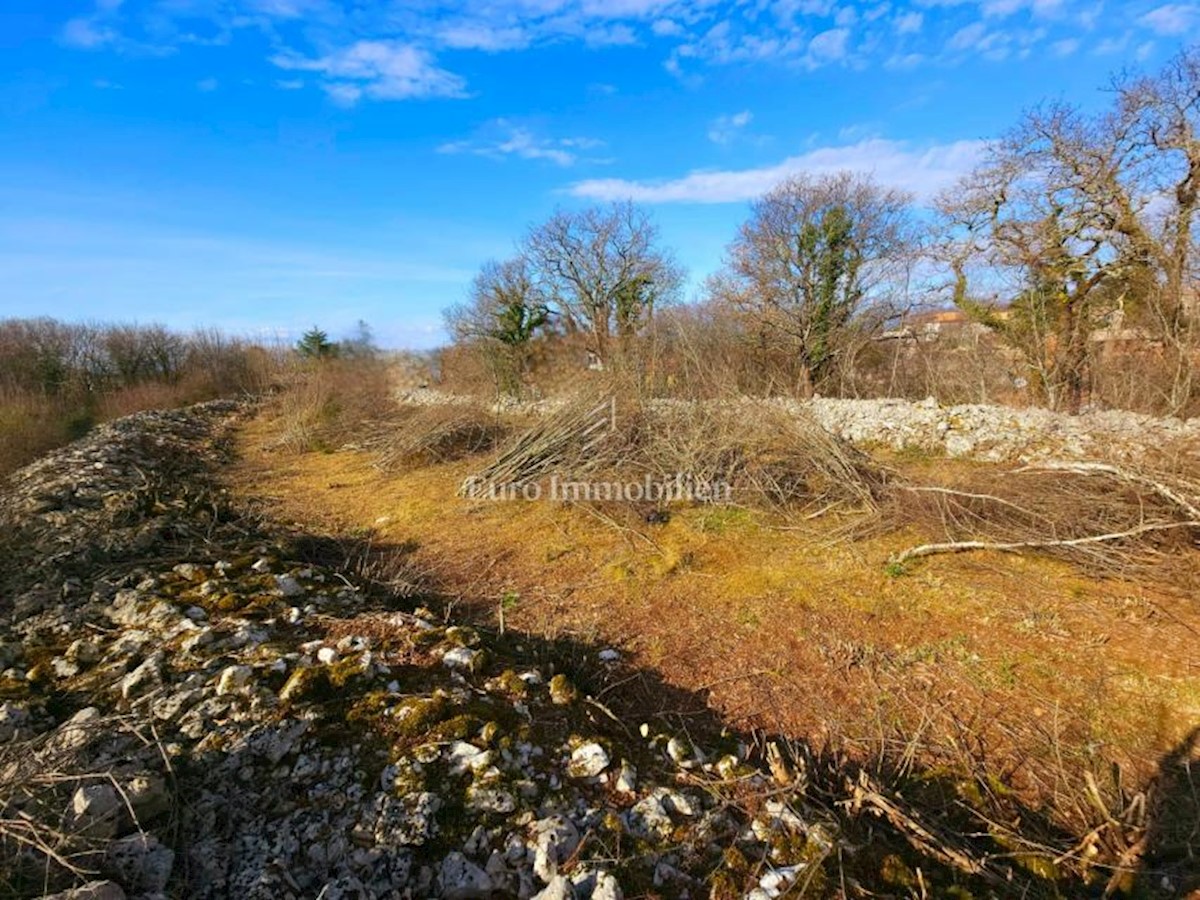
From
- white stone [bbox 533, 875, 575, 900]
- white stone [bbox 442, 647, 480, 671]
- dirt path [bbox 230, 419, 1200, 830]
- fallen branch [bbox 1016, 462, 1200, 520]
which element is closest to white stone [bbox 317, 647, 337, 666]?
white stone [bbox 442, 647, 480, 671]

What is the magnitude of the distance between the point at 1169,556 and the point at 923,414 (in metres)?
5.32

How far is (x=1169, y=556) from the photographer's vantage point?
3.85 meters

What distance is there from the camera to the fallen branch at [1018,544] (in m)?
3.87

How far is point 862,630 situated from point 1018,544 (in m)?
1.77

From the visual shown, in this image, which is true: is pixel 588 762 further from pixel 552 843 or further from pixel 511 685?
pixel 511 685

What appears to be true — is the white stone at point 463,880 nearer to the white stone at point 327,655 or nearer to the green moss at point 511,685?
the green moss at point 511,685

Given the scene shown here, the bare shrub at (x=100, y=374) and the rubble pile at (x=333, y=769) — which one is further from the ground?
the bare shrub at (x=100, y=374)

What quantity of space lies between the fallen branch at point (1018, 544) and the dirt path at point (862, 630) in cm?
13

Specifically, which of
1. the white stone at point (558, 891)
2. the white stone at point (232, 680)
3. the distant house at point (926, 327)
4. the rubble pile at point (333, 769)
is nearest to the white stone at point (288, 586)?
the rubble pile at point (333, 769)

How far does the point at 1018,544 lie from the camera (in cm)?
429

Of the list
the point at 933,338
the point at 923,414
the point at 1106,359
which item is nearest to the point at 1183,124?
the point at 1106,359

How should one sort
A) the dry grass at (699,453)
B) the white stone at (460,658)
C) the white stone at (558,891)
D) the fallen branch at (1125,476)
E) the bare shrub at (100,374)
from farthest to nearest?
1. the bare shrub at (100,374)
2. the dry grass at (699,453)
3. the fallen branch at (1125,476)
4. the white stone at (460,658)
5. the white stone at (558,891)

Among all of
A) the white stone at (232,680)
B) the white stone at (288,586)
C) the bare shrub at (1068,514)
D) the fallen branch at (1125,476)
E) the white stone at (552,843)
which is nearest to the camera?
the white stone at (552,843)

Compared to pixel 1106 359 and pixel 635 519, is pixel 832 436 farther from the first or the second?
pixel 1106 359
